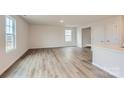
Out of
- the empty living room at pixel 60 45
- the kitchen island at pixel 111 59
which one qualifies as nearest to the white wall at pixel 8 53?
the empty living room at pixel 60 45

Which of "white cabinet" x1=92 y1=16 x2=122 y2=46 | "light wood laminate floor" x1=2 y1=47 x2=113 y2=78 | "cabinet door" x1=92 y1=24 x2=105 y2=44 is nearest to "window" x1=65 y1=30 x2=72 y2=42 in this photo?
"cabinet door" x1=92 y1=24 x2=105 y2=44

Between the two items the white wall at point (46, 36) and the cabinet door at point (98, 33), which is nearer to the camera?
the cabinet door at point (98, 33)

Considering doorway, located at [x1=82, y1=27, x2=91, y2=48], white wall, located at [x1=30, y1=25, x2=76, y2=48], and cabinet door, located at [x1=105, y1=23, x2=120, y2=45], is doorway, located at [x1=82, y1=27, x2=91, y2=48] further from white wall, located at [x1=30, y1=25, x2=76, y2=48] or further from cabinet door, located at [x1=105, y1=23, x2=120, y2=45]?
cabinet door, located at [x1=105, y1=23, x2=120, y2=45]

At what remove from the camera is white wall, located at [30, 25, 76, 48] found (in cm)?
1113

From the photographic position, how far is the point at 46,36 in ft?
38.6

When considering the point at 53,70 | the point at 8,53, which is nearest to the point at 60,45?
the point at 8,53

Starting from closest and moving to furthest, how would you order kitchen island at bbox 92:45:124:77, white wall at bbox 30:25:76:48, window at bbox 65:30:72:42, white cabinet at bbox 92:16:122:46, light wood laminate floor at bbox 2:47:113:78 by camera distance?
kitchen island at bbox 92:45:124:77 < light wood laminate floor at bbox 2:47:113:78 < white cabinet at bbox 92:16:122:46 < white wall at bbox 30:25:76:48 < window at bbox 65:30:72:42

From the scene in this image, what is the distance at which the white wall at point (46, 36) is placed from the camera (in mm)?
11133

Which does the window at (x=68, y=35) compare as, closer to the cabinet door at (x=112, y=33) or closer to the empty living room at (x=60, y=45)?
the empty living room at (x=60, y=45)

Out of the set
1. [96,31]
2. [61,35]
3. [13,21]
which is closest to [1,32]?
[13,21]

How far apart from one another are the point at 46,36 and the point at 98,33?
5.18 meters
